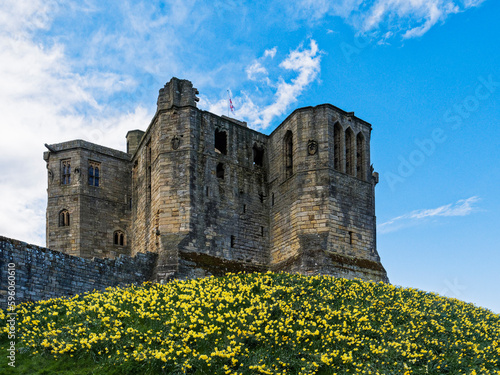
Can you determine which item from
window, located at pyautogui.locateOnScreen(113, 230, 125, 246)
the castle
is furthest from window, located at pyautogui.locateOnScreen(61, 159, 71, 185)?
window, located at pyautogui.locateOnScreen(113, 230, 125, 246)

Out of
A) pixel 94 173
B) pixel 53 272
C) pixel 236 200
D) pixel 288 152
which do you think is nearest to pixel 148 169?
pixel 94 173

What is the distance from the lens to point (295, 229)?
3222 centimetres

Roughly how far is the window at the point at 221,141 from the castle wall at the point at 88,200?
25.6 ft

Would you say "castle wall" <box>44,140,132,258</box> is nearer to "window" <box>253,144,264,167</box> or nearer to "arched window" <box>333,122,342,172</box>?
"window" <box>253,144,264,167</box>

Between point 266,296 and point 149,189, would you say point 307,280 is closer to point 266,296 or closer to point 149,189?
point 266,296

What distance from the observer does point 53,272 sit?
81.2 feet

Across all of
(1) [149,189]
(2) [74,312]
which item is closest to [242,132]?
(1) [149,189]

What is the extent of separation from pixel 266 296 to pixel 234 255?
38.2 ft

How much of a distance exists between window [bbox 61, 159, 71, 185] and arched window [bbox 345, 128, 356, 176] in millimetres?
19563

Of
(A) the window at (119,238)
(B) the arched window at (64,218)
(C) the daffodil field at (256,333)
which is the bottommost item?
(C) the daffodil field at (256,333)

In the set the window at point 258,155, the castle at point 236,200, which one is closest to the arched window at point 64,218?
the castle at point 236,200

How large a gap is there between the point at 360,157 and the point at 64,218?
67.8ft

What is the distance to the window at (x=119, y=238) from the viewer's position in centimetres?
3862

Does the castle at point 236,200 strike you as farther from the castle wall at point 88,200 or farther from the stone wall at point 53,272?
the stone wall at point 53,272
